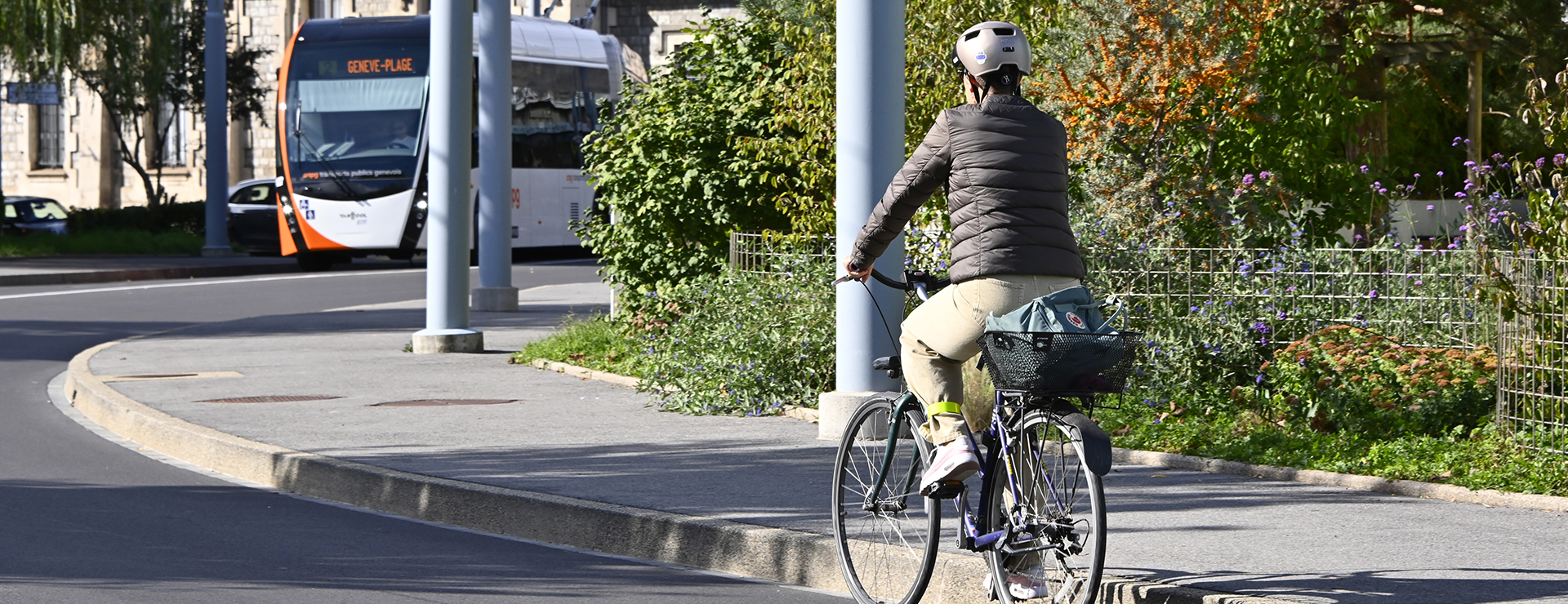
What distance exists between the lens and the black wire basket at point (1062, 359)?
4.70 m

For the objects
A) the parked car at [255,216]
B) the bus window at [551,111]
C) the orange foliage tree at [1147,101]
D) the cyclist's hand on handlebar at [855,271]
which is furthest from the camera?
the parked car at [255,216]

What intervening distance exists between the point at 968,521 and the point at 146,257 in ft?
95.6

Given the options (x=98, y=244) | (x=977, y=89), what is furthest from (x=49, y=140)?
(x=977, y=89)

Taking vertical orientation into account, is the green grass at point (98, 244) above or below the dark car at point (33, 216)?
below

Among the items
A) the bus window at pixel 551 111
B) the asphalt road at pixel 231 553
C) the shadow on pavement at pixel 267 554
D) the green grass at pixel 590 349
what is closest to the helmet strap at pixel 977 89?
the asphalt road at pixel 231 553

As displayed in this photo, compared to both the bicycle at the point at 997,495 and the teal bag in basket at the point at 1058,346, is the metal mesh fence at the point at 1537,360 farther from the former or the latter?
the teal bag in basket at the point at 1058,346

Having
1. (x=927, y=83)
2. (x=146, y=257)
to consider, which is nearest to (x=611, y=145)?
(x=927, y=83)

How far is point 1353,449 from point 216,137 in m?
28.4

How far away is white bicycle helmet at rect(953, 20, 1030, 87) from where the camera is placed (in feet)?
16.6

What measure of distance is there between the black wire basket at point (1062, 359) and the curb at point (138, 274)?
23.5m

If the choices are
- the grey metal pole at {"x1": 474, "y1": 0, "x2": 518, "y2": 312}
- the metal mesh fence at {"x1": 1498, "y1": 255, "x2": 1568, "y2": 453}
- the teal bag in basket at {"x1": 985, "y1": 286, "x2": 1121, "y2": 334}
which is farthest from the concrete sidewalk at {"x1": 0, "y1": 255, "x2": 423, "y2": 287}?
the teal bag in basket at {"x1": 985, "y1": 286, "x2": 1121, "y2": 334}

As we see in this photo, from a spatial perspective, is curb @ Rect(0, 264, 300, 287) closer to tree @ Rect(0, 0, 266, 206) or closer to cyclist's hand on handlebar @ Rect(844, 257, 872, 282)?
tree @ Rect(0, 0, 266, 206)

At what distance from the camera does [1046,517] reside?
4.90 m

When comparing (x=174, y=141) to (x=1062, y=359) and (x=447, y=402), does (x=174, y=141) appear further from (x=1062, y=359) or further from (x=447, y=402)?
(x=1062, y=359)
